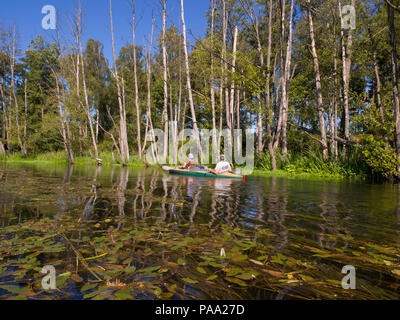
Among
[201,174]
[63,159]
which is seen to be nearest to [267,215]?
[201,174]

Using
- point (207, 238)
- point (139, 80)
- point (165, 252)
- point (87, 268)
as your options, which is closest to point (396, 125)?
point (207, 238)

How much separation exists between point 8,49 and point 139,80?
15725 millimetres

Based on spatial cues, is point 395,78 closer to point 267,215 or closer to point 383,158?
point 383,158

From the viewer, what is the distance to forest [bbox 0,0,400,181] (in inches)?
637

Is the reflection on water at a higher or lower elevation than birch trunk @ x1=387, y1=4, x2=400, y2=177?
lower

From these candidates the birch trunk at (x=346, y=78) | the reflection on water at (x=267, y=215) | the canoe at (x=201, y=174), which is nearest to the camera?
the reflection on water at (x=267, y=215)

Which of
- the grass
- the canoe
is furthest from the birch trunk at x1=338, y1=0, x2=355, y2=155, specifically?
the grass

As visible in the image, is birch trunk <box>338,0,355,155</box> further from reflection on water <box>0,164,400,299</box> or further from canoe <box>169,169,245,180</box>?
reflection on water <box>0,164,400,299</box>

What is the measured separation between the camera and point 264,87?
19.0m

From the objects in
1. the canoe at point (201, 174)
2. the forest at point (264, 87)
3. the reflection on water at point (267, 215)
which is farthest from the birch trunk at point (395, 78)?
the canoe at point (201, 174)

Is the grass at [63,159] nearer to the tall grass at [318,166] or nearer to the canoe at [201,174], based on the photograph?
the canoe at [201,174]

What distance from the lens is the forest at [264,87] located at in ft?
53.1

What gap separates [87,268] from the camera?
9.23 feet
